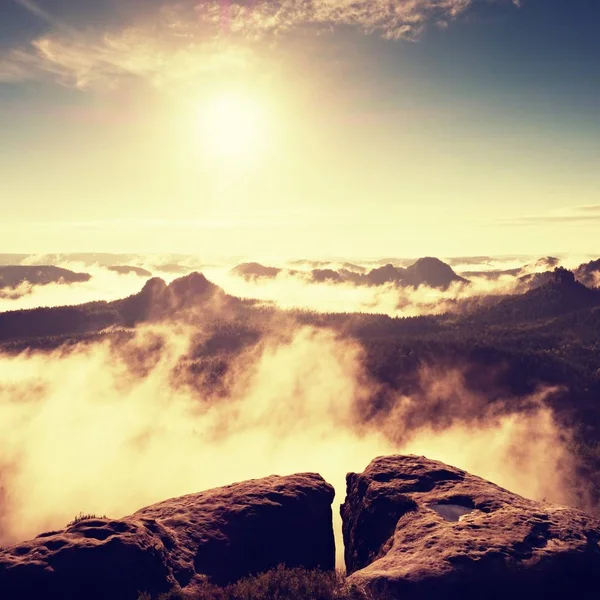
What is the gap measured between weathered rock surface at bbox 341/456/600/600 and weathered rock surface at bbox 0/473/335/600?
18.4 ft

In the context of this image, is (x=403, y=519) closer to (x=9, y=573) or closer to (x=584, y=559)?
(x=584, y=559)

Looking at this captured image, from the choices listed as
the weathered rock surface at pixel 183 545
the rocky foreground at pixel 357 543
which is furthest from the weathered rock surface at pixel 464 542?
the weathered rock surface at pixel 183 545

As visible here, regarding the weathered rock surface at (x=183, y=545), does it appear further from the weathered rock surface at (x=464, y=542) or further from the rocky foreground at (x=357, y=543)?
the weathered rock surface at (x=464, y=542)

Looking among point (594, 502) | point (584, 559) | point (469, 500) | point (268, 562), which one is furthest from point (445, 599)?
point (594, 502)

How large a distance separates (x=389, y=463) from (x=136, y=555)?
2587 cm

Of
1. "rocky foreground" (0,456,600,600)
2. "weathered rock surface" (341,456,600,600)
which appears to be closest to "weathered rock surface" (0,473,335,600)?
"rocky foreground" (0,456,600,600)

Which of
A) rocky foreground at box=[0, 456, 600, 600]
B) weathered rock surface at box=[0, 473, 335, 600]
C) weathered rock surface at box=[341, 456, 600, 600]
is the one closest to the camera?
weathered rock surface at box=[341, 456, 600, 600]

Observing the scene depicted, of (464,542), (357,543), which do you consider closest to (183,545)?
(357,543)

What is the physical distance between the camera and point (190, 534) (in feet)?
124

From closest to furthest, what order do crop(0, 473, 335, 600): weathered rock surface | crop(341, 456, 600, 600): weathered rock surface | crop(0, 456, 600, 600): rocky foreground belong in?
crop(341, 456, 600, 600): weathered rock surface
crop(0, 456, 600, 600): rocky foreground
crop(0, 473, 335, 600): weathered rock surface

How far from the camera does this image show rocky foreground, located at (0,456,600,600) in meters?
27.9

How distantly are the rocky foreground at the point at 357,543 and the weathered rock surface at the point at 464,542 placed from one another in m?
0.08

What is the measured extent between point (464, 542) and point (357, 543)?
1485 centimetres

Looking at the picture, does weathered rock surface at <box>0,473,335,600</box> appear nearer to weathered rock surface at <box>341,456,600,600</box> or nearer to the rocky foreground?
the rocky foreground
